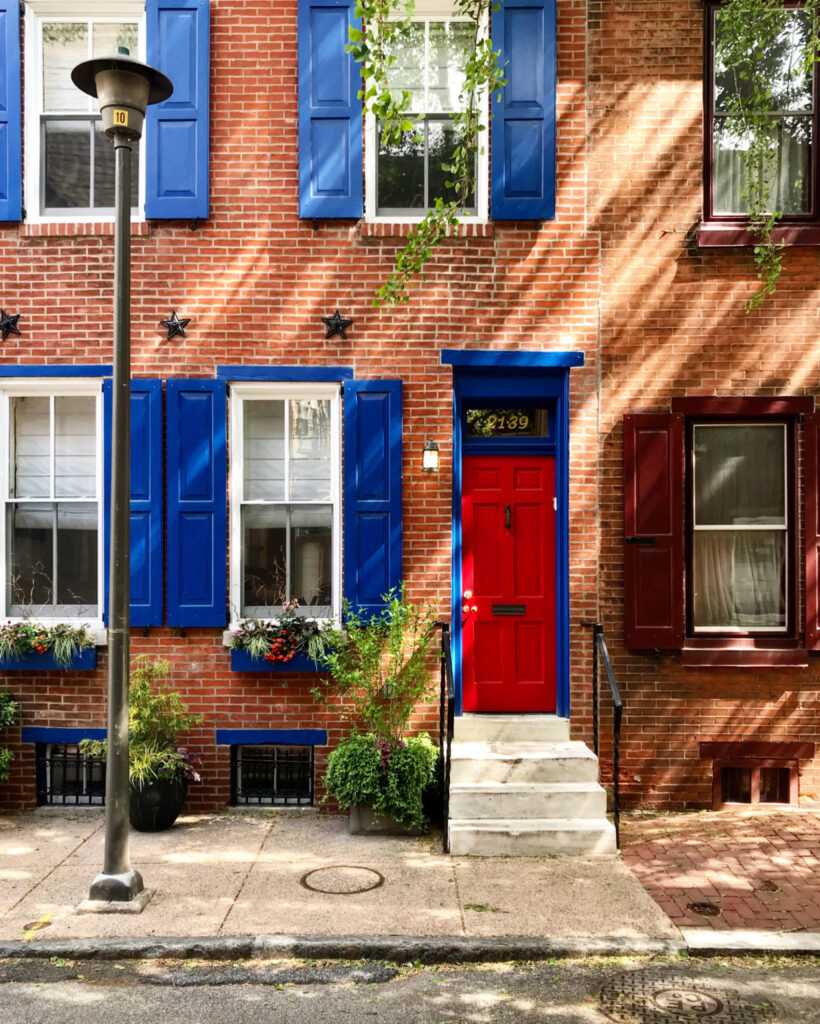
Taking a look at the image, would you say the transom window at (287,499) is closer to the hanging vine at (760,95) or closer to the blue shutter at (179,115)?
the blue shutter at (179,115)

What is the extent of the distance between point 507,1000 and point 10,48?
7.76 metres

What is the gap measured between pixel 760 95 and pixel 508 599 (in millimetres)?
4381

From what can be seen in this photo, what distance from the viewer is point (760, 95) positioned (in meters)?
6.93

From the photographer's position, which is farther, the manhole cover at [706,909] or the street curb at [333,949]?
the manhole cover at [706,909]

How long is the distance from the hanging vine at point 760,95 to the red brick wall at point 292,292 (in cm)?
120

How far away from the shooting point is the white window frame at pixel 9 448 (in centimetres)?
750

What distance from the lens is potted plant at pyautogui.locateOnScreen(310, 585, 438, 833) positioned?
21.9 ft

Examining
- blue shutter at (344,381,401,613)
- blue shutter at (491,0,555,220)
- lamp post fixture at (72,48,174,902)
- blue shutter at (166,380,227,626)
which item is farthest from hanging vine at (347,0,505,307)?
blue shutter at (166,380,227,626)

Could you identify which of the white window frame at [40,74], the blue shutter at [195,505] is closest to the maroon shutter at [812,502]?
the blue shutter at [195,505]

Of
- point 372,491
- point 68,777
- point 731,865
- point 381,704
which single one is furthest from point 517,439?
point 68,777

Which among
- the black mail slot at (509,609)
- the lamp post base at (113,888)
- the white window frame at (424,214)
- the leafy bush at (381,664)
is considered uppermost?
the white window frame at (424,214)

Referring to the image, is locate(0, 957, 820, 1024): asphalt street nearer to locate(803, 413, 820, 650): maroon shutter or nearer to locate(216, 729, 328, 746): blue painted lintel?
locate(216, 729, 328, 746): blue painted lintel

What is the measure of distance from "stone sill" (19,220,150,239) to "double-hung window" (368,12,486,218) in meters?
1.96

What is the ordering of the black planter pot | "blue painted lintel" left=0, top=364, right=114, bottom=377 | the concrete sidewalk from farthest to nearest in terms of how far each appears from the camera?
"blue painted lintel" left=0, top=364, right=114, bottom=377
the black planter pot
the concrete sidewalk
